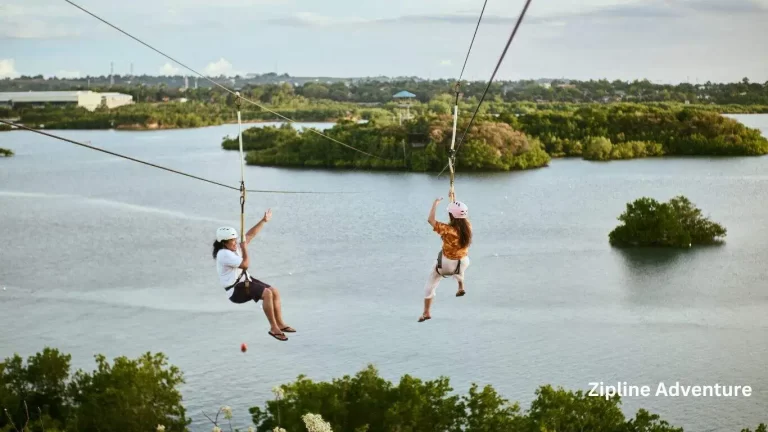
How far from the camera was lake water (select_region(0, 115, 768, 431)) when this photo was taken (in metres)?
25.7

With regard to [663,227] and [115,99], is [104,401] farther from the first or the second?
[115,99]

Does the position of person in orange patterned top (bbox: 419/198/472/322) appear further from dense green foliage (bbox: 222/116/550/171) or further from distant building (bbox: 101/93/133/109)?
distant building (bbox: 101/93/133/109)

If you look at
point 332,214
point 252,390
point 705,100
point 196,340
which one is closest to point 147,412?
point 252,390

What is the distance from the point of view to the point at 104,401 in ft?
59.0

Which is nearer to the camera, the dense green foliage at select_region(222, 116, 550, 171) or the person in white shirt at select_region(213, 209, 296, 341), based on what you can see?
the person in white shirt at select_region(213, 209, 296, 341)

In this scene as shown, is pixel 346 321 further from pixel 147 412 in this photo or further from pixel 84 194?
pixel 84 194

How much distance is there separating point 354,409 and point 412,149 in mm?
45978

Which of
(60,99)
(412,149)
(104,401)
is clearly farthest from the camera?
(60,99)

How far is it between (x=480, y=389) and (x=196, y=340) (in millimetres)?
8641

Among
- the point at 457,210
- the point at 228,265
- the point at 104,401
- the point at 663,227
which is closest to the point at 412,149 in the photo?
the point at 663,227

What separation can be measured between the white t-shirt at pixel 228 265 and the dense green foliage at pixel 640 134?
5985 cm

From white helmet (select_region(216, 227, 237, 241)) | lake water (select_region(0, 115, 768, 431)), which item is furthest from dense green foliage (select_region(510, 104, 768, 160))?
white helmet (select_region(216, 227, 237, 241))

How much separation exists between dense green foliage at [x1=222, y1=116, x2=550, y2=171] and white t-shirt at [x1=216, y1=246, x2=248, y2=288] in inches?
1950

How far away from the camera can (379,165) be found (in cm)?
6266
